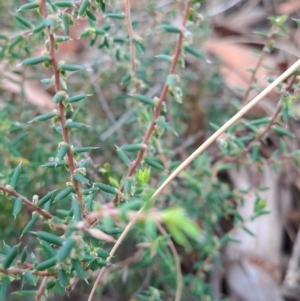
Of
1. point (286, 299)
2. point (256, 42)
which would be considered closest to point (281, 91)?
point (286, 299)

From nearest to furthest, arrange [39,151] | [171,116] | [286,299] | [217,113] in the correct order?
1. [39,151]
2. [286,299]
3. [171,116]
4. [217,113]

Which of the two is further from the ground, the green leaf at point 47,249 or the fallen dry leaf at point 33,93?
the green leaf at point 47,249

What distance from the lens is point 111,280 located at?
130cm

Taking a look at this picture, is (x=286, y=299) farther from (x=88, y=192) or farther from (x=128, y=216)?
(x=128, y=216)

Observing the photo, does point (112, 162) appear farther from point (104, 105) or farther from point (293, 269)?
point (293, 269)

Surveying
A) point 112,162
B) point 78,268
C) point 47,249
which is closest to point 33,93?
point 112,162

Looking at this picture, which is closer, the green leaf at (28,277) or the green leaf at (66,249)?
the green leaf at (66,249)

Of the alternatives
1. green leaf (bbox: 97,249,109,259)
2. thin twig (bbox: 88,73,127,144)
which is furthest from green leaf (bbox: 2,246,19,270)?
thin twig (bbox: 88,73,127,144)

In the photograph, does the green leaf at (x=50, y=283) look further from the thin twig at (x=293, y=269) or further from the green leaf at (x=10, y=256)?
the thin twig at (x=293, y=269)

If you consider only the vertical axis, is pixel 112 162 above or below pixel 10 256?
below

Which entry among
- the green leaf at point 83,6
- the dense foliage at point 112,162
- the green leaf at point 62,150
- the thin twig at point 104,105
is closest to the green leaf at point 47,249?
the dense foliage at point 112,162

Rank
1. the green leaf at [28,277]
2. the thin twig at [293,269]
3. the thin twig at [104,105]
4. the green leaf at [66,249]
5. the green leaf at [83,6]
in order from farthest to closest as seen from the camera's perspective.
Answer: the thin twig at [104,105] < the thin twig at [293,269] < the green leaf at [83,6] < the green leaf at [28,277] < the green leaf at [66,249]

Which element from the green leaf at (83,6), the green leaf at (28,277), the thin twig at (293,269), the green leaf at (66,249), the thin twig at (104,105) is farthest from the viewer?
the thin twig at (104,105)

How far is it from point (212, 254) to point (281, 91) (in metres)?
0.59
